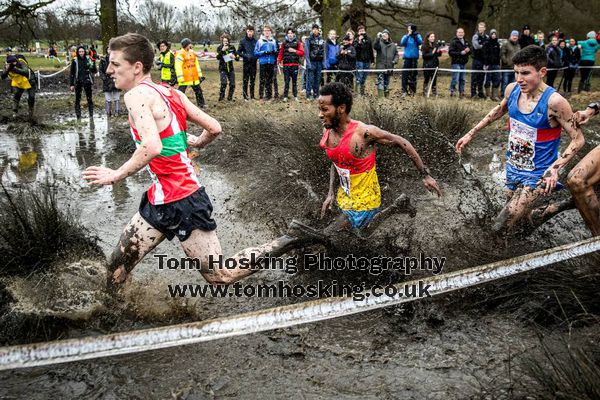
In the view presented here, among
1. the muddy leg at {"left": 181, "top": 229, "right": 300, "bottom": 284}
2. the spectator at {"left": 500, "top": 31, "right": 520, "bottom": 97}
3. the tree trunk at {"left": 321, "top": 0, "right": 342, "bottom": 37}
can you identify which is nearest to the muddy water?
the muddy leg at {"left": 181, "top": 229, "right": 300, "bottom": 284}

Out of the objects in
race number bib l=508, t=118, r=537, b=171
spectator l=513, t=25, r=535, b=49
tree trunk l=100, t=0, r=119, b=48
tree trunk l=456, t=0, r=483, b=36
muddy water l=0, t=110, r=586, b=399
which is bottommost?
muddy water l=0, t=110, r=586, b=399

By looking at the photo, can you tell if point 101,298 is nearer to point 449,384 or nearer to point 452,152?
point 449,384

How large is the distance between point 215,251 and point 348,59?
11.2 meters

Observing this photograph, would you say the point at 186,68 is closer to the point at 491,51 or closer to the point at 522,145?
the point at 491,51

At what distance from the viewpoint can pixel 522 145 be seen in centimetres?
484

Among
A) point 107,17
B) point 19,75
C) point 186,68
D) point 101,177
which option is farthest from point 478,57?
point 101,177

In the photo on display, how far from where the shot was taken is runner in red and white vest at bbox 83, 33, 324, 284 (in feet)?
10.7

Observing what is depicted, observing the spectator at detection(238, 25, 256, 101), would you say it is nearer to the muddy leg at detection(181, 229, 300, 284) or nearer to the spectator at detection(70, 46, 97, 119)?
the spectator at detection(70, 46, 97, 119)

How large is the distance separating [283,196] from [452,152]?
105 inches

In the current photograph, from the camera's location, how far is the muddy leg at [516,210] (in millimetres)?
4633

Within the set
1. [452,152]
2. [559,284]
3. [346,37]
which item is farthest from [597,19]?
[559,284]

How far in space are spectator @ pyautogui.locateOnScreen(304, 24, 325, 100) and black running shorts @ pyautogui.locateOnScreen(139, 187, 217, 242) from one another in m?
11.0

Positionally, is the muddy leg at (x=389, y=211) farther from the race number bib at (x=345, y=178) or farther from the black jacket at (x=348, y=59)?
the black jacket at (x=348, y=59)

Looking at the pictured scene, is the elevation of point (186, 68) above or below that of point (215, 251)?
above
